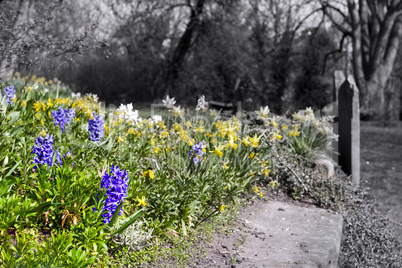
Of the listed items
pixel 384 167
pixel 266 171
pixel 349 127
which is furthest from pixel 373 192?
pixel 266 171

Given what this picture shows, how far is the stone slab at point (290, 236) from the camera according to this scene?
115 inches

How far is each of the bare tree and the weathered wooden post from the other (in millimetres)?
7527

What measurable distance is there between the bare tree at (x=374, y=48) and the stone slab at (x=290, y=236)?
9.52 m

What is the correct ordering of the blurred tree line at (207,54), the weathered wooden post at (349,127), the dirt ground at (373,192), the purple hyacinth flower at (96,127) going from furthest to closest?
the blurred tree line at (207,54)
the weathered wooden post at (349,127)
the purple hyacinth flower at (96,127)
the dirt ground at (373,192)

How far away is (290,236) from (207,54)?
10.5 meters

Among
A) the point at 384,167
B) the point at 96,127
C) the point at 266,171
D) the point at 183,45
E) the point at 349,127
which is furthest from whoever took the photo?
the point at 183,45

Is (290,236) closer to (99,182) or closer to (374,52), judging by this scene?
(99,182)

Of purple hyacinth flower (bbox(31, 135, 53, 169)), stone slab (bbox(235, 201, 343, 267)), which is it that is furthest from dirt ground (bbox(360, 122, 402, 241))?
purple hyacinth flower (bbox(31, 135, 53, 169))

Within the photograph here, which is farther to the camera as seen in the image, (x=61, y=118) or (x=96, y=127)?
(x=61, y=118)

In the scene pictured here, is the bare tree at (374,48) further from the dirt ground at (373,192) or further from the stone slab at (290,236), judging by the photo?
the stone slab at (290,236)

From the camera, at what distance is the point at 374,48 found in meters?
13.1

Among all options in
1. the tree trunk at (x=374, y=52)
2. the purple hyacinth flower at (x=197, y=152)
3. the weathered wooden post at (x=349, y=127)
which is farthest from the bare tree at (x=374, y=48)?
the purple hyacinth flower at (x=197, y=152)

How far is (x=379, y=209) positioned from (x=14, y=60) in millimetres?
5109

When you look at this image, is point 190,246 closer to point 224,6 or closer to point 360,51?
point 224,6
